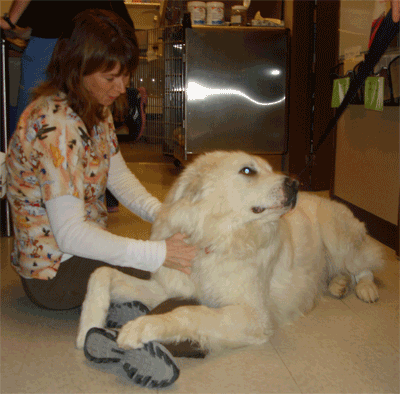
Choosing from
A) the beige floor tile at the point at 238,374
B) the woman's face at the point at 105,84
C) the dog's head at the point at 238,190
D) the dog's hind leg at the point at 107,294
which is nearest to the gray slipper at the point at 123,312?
the dog's hind leg at the point at 107,294

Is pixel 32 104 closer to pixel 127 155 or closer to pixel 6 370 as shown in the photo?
pixel 6 370

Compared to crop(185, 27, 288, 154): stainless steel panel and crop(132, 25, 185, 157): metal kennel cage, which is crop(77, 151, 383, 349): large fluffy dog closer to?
crop(185, 27, 288, 154): stainless steel panel

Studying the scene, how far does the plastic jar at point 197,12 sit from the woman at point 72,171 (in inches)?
116

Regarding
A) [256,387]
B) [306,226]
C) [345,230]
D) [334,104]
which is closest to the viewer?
[256,387]

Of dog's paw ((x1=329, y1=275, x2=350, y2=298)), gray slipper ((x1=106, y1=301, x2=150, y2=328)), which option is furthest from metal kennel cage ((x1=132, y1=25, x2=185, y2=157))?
gray slipper ((x1=106, y1=301, x2=150, y2=328))

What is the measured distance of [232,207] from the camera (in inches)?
69.0

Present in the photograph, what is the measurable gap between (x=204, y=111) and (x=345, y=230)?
8.63ft

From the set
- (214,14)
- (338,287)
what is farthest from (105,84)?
(214,14)

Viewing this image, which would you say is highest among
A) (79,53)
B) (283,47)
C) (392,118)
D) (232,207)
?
(283,47)

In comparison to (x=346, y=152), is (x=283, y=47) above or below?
A: above

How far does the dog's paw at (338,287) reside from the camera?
2.29m

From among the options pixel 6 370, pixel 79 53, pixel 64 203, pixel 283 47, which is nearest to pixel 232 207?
pixel 64 203

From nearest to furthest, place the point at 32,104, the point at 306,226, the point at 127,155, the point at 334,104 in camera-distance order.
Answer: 1. the point at 32,104
2. the point at 306,226
3. the point at 334,104
4. the point at 127,155

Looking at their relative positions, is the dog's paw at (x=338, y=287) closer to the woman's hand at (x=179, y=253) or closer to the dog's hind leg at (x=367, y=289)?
the dog's hind leg at (x=367, y=289)
